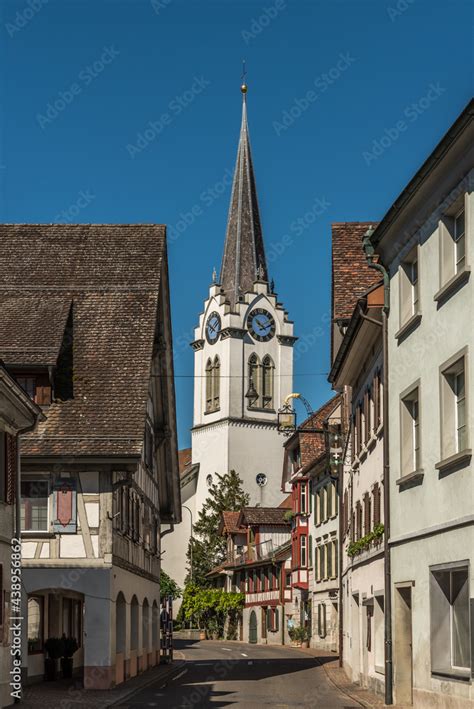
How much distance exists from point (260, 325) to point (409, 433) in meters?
91.9

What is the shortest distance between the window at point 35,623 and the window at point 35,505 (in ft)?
7.53

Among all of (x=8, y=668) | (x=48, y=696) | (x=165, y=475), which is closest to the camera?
(x=8, y=668)

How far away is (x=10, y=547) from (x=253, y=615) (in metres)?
55.0

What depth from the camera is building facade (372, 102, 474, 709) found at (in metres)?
15.7

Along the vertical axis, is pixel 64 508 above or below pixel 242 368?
below

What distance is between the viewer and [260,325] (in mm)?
111312

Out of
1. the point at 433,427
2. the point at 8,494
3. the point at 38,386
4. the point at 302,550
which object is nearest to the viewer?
the point at 433,427

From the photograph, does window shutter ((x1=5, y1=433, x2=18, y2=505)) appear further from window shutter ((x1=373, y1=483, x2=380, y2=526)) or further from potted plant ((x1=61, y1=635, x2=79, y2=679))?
potted plant ((x1=61, y1=635, x2=79, y2=679))

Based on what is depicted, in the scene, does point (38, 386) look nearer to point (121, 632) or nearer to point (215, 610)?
point (121, 632)

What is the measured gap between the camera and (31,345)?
1114 inches

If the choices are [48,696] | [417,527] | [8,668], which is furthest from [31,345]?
[417,527]

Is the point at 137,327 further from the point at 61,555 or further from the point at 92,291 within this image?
the point at 61,555

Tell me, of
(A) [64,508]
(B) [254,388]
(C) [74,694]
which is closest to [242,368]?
(B) [254,388]

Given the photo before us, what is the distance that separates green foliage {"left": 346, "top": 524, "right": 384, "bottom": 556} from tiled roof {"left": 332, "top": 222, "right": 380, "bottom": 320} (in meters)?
5.28
